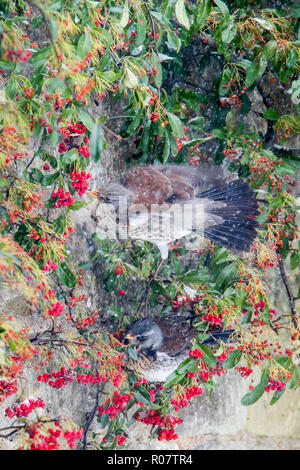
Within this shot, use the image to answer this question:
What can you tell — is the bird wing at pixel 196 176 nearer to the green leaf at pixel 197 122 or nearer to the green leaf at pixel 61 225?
the green leaf at pixel 197 122

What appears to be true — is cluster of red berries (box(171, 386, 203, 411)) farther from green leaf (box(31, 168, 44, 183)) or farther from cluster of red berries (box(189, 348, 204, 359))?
green leaf (box(31, 168, 44, 183))

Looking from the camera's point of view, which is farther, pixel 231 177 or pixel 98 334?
pixel 231 177

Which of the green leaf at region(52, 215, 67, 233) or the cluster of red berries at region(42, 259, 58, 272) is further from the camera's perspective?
the green leaf at region(52, 215, 67, 233)

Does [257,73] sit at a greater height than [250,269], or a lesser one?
greater

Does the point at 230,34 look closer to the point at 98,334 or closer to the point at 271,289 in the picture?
the point at 98,334

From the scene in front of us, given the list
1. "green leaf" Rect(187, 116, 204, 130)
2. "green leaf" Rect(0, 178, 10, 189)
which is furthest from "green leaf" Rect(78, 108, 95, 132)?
"green leaf" Rect(187, 116, 204, 130)

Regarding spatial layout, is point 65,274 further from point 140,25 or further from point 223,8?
point 223,8
